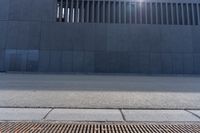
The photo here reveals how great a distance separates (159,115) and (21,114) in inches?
114

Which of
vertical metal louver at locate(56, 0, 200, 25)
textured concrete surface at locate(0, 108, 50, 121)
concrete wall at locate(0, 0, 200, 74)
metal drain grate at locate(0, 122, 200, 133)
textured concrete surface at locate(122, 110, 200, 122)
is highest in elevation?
vertical metal louver at locate(56, 0, 200, 25)

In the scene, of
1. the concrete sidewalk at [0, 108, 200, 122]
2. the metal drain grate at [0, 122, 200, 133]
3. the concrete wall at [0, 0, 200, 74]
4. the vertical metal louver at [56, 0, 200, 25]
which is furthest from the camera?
the vertical metal louver at [56, 0, 200, 25]

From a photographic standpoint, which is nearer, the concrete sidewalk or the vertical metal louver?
the concrete sidewalk

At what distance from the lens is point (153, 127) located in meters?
3.58

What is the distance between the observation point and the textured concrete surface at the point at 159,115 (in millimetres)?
4059

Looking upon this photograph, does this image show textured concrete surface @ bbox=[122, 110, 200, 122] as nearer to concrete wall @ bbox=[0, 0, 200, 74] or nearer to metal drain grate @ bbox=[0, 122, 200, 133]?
metal drain grate @ bbox=[0, 122, 200, 133]

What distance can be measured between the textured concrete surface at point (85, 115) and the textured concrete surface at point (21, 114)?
216mm

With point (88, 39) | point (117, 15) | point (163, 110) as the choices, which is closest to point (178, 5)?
A: point (117, 15)

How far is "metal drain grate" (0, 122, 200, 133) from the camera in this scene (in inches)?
133

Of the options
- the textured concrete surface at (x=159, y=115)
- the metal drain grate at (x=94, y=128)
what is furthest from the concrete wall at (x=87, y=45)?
the metal drain grate at (x=94, y=128)

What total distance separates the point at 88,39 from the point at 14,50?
32.4 ft

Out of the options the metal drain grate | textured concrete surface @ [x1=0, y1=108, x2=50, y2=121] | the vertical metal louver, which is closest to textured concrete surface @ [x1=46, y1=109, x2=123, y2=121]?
textured concrete surface @ [x1=0, y1=108, x2=50, y2=121]

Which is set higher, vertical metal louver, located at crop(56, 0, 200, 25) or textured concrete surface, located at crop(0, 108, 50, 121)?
vertical metal louver, located at crop(56, 0, 200, 25)

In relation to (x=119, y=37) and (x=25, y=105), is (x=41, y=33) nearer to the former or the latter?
(x=119, y=37)
